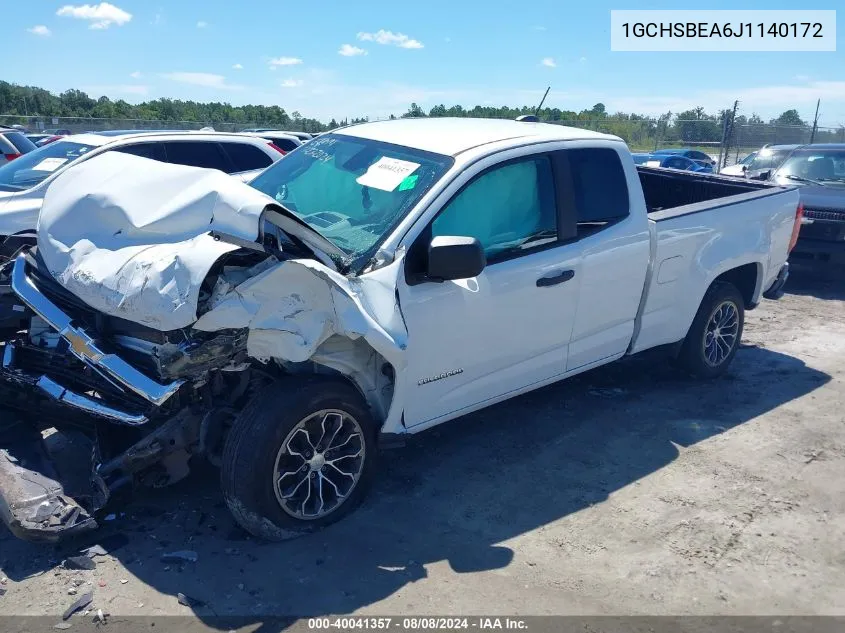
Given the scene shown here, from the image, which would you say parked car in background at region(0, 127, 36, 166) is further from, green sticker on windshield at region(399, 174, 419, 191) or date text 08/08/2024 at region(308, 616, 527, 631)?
date text 08/08/2024 at region(308, 616, 527, 631)

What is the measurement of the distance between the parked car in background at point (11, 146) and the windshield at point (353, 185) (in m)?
10.3

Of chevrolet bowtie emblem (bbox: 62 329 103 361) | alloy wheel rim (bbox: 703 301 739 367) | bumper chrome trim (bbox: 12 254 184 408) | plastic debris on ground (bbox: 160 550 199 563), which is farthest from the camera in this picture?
alloy wheel rim (bbox: 703 301 739 367)

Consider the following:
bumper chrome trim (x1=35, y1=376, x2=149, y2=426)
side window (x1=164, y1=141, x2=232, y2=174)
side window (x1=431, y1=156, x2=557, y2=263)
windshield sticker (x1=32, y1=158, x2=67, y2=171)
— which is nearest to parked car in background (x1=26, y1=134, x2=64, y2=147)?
windshield sticker (x1=32, y1=158, x2=67, y2=171)

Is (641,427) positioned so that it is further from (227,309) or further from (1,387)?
(1,387)

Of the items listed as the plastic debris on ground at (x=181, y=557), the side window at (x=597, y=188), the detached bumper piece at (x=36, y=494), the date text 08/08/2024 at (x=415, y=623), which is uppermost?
the side window at (x=597, y=188)

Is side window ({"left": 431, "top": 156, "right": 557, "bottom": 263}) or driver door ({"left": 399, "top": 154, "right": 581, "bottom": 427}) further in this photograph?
side window ({"left": 431, "top": 156, "right": 557, "bottom": 263})

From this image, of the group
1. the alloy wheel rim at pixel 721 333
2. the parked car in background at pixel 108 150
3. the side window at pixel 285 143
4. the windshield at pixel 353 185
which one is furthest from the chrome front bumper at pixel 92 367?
the side window at pixel 285 143

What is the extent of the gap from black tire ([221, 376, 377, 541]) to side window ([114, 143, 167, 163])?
5.72 m

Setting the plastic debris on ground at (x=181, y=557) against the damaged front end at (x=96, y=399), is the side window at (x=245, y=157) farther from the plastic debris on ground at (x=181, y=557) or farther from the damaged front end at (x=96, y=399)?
the plastic debris on ground at (x=181, y=557)

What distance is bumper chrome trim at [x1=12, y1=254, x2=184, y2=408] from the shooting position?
129 inches

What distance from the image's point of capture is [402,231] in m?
3.80

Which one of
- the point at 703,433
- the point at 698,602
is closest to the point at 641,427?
the point at 703,433

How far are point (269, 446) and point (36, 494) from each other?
45.0 inches

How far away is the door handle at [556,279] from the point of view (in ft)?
14.2
